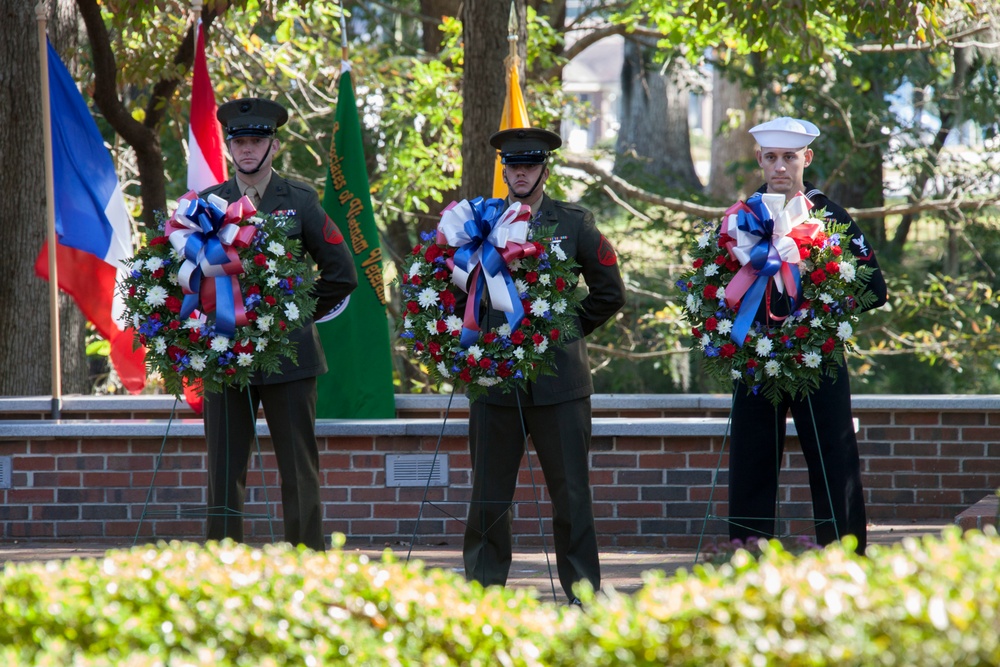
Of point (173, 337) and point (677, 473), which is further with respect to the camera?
point (677, 473)

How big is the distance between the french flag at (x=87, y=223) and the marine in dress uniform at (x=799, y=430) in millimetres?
3865

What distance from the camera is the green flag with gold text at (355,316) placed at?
296 inches

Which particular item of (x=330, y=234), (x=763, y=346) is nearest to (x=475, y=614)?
(x=763, y=346)

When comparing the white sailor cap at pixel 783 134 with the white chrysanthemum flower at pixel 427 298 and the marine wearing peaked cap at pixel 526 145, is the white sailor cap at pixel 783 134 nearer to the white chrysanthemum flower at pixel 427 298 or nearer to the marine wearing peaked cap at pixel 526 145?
the marine wearing peaked cap at pixel 526 145

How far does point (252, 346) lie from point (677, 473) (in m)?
2.57

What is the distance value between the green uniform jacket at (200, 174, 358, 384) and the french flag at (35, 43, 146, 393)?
239 centimetres

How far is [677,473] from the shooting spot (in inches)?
256

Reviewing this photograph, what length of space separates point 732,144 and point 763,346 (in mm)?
13931

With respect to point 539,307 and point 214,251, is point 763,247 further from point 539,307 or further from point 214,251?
point 214,251

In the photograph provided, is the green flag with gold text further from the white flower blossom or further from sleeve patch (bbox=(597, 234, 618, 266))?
sleeve patch (bbox=(597, 234, 618, 266))

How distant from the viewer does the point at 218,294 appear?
495 centimetres

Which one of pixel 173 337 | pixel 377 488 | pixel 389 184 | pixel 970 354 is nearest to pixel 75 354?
pixel 389 184

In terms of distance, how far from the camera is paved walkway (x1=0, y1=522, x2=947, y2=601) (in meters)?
5.66

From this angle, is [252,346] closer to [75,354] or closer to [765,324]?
[765,324]
